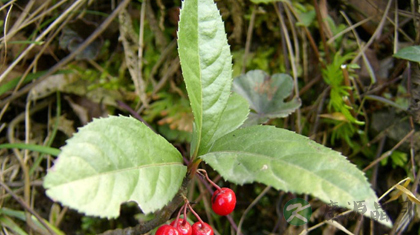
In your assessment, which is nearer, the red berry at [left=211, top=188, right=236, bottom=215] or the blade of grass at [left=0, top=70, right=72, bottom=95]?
the red berry at [left=211, top=188, right=236, bottom=215]

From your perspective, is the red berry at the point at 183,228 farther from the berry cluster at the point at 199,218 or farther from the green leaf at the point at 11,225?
the green leaf at the point at 11,225

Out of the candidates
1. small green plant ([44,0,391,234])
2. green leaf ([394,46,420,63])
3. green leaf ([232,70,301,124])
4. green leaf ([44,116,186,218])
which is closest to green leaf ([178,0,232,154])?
small green plant ([44,0,391,234])

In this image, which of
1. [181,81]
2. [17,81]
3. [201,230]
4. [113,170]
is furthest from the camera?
[181,81]

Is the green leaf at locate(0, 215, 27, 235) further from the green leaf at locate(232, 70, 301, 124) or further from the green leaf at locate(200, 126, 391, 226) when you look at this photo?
the green leaf at locate(232, 70, 301, 124)

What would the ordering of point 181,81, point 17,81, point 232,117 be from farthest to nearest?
point 181,81 < point 17,81 < point 232,117

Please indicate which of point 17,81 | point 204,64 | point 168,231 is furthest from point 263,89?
point 17,81

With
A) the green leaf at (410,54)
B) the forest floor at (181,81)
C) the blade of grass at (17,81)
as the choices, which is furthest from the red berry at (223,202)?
the blade of grass at (17,81)

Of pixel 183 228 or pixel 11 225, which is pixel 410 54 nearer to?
pixel 183 228

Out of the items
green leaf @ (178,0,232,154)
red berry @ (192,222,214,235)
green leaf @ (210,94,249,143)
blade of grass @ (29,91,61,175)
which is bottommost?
blade of grass @ (29,91,61,175)
